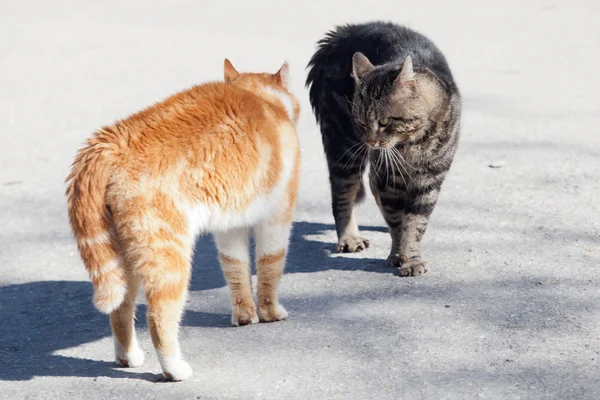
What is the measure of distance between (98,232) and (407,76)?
78.1 inches

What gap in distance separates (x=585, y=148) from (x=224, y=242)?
352cm

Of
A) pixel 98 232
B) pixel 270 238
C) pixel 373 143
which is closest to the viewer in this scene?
pixel 98 232

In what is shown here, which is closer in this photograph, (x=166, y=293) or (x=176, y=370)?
(x=166, y=293)

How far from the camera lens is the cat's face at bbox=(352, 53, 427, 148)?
4.95 meters

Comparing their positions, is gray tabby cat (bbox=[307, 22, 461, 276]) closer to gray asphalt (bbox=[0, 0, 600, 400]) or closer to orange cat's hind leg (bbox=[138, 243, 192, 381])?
gray asphalt (bbox=[0, 0, 600, 400])

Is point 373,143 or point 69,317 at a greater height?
point 373,143

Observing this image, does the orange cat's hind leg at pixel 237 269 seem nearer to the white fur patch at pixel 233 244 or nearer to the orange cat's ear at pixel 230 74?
the white fur patch at pixel 233 244

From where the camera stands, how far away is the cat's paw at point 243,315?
14.9 ft

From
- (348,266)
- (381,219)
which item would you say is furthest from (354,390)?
(381,219)

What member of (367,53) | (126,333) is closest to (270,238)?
(126,333)

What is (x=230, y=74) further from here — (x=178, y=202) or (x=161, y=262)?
(x=161, y=262)

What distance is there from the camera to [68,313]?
4844 millimetres

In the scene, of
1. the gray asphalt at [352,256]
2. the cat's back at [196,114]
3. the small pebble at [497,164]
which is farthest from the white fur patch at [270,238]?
the small pebble at [497,164]

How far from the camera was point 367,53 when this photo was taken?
5.53 m
